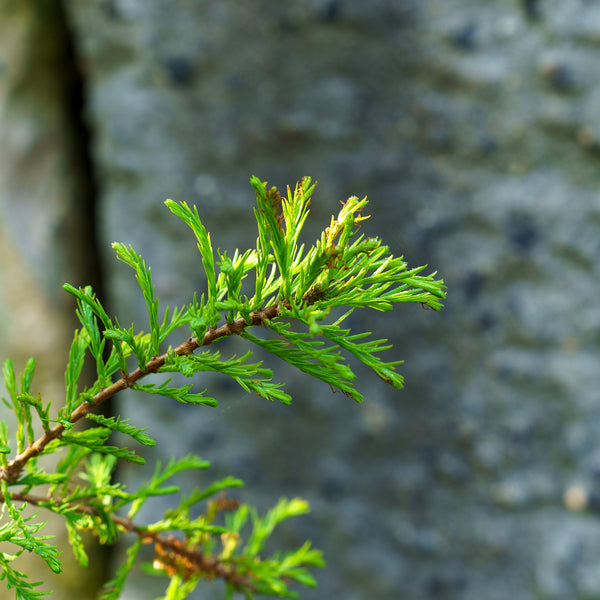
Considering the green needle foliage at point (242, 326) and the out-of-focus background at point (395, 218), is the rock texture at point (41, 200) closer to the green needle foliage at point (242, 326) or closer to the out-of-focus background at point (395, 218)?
the out-of-focus background at point (395, 218)

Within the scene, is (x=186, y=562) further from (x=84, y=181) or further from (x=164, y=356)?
(x=84, y=181)

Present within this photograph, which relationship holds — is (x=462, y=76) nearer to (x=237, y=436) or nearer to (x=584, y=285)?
(x=584, y=285)

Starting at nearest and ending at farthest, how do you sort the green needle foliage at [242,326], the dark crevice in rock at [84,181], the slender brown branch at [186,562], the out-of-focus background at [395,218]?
the green needle foliage at [242,326] < the slender brown branch at [186,562] < the out-of-focus background at [395,218] < the dark crevice in rock at [84,181]

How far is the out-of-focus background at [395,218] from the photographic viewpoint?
818mm

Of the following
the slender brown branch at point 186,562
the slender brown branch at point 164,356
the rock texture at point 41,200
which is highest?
the rock texture at point 41,200

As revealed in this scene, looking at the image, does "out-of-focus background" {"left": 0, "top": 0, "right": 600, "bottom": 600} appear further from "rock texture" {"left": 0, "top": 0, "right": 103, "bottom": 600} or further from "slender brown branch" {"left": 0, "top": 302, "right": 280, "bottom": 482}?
"slender brown branch" {"left": 0, "top": 302, "right": 280, "bottom": 482}

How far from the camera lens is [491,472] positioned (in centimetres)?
86

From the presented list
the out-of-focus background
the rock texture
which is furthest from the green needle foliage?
the rock texture

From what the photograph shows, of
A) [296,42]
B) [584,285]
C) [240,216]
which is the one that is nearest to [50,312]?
[240,216]

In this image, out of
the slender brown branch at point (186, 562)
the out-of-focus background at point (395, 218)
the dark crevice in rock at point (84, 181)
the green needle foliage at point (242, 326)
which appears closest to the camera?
the green needle foliage at point (242, 326)

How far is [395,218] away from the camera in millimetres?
856

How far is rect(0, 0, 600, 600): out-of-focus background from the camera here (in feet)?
2.68

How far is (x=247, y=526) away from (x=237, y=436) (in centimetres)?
17

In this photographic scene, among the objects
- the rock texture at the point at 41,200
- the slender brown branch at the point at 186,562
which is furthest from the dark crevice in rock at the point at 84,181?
the slender brown branch at the point at 186,562
